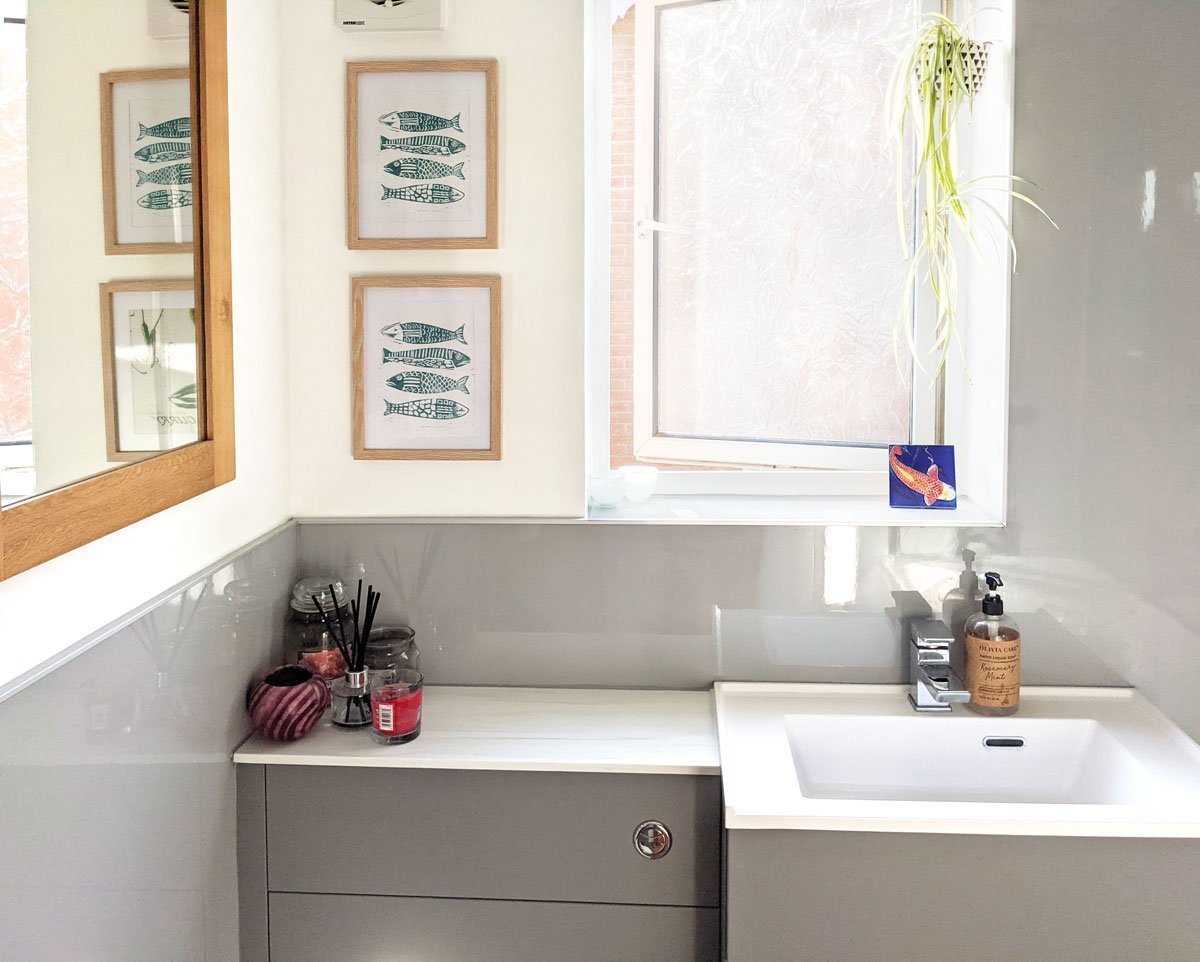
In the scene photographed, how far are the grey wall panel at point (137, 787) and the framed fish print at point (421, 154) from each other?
556mm

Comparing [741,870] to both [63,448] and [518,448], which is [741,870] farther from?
[63,448]

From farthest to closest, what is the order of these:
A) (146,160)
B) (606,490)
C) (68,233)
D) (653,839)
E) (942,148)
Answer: (606,490), (942,148), (653,839), (146,160), (68,233)

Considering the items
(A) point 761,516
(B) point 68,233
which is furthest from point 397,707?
(B) point 68,233

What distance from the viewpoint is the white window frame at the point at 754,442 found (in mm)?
1816

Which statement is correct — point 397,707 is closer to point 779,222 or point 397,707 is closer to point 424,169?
point 424,169

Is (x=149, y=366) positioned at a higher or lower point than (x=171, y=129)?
lower

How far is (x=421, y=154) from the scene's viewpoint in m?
1.71

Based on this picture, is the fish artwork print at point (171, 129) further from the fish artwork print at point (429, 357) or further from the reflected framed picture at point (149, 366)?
the fish artwork print at point (429, 357)

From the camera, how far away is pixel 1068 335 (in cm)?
169

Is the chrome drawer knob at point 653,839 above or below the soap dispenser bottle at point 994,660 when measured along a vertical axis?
below

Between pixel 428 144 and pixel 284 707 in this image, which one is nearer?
pixel 284 707

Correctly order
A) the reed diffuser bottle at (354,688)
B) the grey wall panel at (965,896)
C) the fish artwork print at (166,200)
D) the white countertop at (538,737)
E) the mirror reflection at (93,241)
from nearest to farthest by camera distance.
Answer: the mirror reflection at (93,241), the fish artwork print at (166,200), the grey wall panel at (965,896), the white countertop at (538,737), the reed diffuser bottle at (354,688)

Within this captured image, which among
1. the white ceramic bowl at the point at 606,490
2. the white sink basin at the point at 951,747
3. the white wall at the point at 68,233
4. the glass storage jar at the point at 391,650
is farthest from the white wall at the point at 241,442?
the white sink basin at the point at 951,747

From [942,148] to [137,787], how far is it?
4.95 ft
